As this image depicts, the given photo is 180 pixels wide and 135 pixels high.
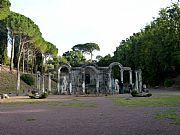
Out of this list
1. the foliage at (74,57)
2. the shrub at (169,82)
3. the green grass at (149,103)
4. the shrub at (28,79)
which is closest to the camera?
the green grass at (149,103)

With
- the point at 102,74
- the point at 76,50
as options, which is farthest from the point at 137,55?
the point at 76,50

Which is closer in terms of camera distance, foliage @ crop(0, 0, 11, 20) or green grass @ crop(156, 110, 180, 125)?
green grass @ crop(156, 110, 180, 125)

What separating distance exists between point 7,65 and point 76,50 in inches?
2004

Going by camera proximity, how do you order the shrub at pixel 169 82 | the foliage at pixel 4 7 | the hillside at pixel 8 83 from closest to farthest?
the foliage at pixel 4 7, the hillside at pixel 8 83, the shrub at pixel 169 82

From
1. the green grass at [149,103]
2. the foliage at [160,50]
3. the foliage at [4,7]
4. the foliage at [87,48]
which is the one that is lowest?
the green grass at [149,103]

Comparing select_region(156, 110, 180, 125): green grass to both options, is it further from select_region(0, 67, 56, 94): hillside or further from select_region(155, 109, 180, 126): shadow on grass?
select_region(0, 67, 56, 94): hillside

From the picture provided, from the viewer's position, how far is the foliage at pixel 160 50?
4675 cm

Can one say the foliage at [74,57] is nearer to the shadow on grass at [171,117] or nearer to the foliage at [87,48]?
the foliage at [87,48]

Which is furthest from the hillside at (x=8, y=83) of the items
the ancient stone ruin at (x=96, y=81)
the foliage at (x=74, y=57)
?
the foliage at (x=74, y=57)

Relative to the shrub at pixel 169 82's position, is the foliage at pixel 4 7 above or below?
above

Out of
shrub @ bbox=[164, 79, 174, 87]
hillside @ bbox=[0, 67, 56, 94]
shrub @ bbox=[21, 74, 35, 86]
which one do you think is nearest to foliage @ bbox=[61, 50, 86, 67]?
shrub @ bbox=[21, 74, 35, 86]

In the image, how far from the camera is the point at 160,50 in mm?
49969

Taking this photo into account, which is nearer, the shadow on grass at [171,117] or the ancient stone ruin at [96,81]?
the shadow on grass at [171,117]

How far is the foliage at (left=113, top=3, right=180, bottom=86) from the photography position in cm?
4675
